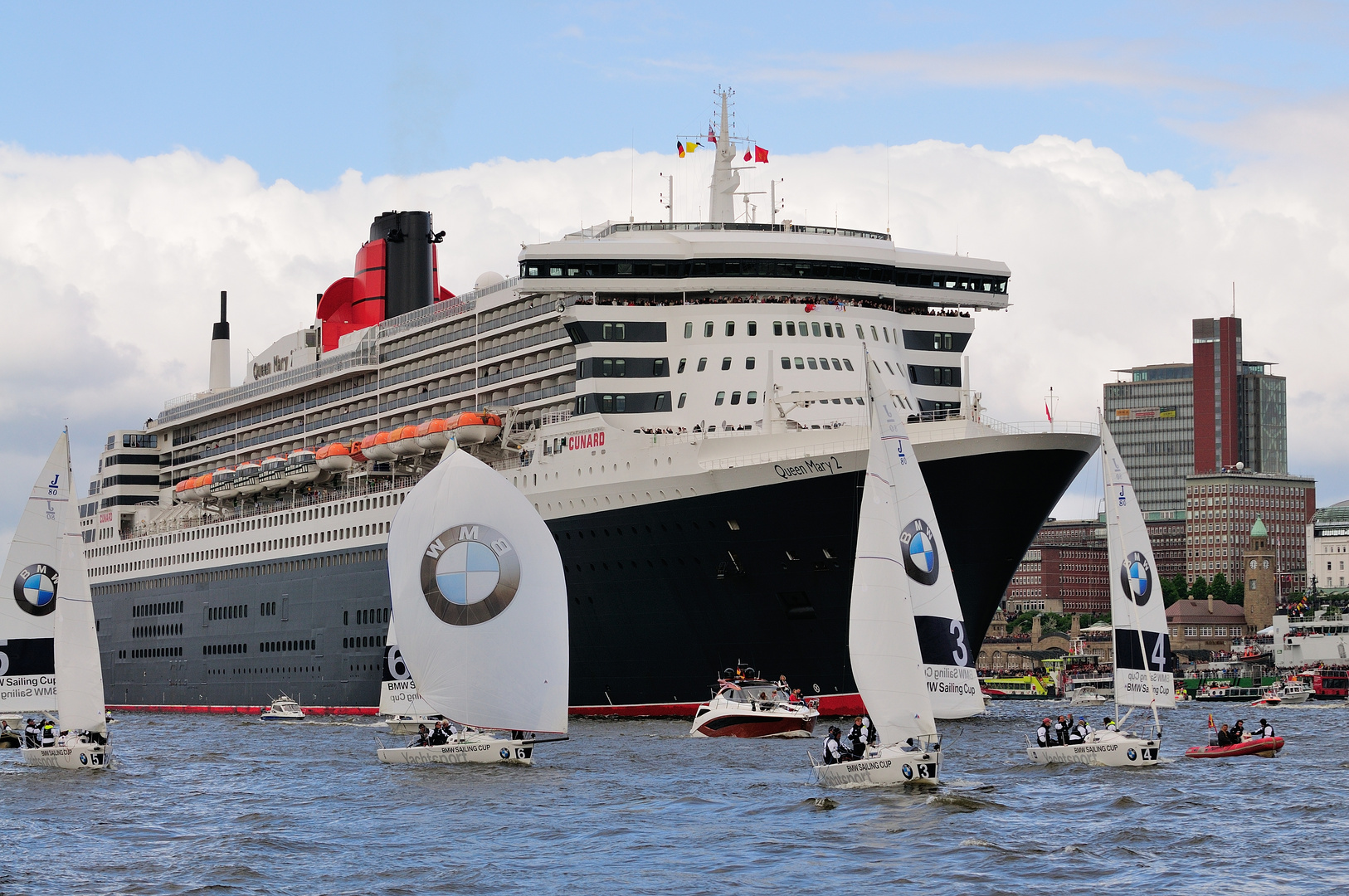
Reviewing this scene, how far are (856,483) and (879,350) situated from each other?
11.2 metres

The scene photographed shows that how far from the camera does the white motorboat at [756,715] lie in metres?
51.9

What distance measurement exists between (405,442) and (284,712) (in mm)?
12911

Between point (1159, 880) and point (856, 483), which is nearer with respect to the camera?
point (1159, 880)

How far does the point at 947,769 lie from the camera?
42.8m

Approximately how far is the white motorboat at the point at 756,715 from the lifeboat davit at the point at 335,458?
98.4 feet

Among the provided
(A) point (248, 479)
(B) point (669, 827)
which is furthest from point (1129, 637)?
(A) point (248, 479)

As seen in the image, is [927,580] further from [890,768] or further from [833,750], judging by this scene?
[890,768]

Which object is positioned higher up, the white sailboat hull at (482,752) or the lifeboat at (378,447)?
the lifeboat at (378,447)

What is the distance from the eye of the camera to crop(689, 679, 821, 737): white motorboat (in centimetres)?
5188

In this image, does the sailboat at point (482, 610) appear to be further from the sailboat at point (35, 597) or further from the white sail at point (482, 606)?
the sailboat at point (35, 597)

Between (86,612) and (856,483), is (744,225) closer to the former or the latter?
(856,483)

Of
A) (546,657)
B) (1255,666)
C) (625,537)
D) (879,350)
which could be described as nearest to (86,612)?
(546,657)

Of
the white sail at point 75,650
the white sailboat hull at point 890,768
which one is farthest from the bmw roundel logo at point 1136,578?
the white sail at point 75,650

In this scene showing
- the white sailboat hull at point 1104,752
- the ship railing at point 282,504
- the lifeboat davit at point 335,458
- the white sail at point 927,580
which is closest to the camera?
the white sail at point 927,580
